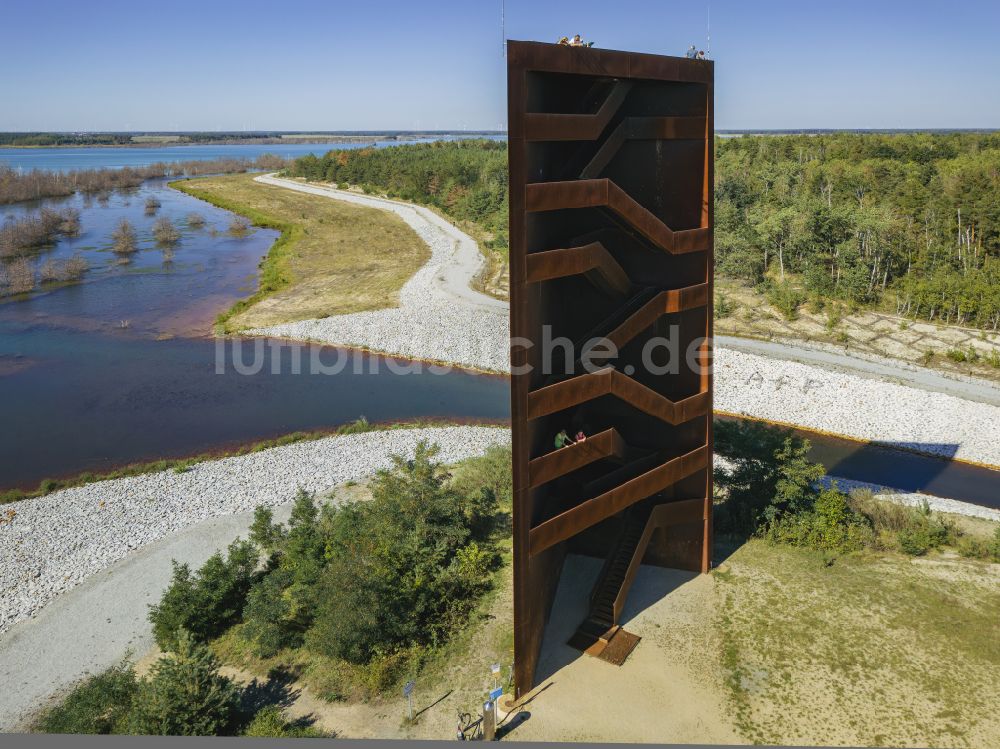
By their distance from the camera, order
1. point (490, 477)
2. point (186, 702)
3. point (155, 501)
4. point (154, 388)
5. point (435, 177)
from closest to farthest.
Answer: point (186, 702), point (490, 477), point (155, 501), point (154, 388), point (435, 177)

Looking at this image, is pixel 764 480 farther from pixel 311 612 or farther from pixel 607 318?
pixel 311 612

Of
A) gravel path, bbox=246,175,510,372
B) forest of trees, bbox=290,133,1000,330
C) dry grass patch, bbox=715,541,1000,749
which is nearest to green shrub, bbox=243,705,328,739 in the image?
dry grass patch, bbox=715,541,1000,749

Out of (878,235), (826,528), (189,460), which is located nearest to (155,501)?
(189,460)

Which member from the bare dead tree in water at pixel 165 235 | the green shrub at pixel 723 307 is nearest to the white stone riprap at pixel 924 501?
the green shrub at pixel 723 307

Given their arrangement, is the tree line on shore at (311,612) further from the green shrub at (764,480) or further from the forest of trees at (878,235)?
the forest of trees at (878,235)

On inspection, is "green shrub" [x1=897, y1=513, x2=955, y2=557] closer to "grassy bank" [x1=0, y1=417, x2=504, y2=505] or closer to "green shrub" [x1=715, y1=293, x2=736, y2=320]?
"grassy bank" [x1=0, y1=417, x2=504, y2=505]

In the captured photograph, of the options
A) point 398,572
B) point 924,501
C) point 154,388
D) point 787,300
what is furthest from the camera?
point 787,300
